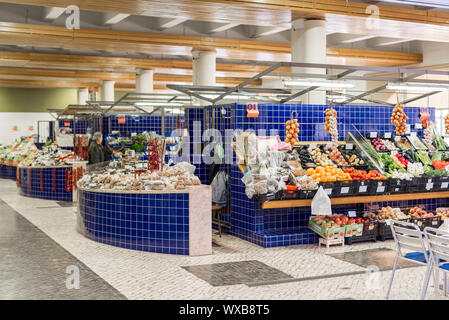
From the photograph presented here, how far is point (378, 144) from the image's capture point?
8898mm

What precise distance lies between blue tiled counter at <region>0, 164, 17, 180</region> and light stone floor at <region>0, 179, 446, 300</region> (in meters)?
11.1

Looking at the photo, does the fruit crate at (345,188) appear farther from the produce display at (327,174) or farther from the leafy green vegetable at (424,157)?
the leafy green vegetable at (424,157)

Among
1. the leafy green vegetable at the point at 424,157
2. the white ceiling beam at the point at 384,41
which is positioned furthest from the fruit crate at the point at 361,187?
the white ceiling beam at the point at 384,41

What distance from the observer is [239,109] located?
8.14 meters

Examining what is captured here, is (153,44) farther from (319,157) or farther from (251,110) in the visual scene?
(319,157)

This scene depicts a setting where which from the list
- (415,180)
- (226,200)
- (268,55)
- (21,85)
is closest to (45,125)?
(21,85)

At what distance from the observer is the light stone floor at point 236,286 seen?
5.24 m

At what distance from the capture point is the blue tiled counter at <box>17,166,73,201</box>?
12.8m

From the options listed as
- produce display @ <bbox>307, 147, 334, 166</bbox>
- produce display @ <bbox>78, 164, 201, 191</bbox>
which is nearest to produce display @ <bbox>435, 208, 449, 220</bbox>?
produce display @ <bbox>307, 147, 334, 166</bbox>

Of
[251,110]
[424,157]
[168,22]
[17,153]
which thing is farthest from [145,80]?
[424,157]

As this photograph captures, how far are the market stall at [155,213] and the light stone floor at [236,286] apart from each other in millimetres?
162

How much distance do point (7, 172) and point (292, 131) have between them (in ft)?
46.9

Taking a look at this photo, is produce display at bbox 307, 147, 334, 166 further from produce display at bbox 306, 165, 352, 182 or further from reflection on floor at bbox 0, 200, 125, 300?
reflection on floor at bbox 0, 200, 125, 300
